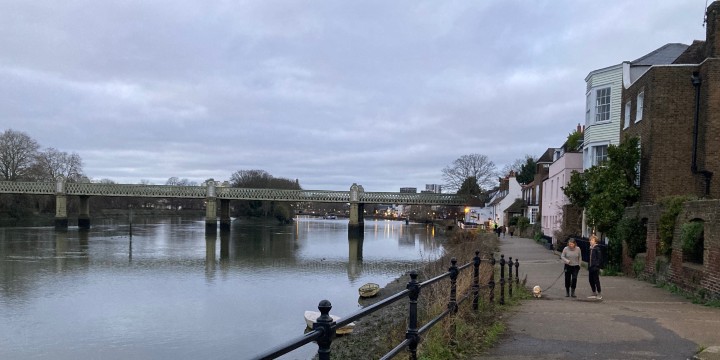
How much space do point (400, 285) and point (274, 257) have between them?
1721 cm

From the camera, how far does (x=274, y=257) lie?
41.3 m

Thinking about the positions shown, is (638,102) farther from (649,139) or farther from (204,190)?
(204,190)

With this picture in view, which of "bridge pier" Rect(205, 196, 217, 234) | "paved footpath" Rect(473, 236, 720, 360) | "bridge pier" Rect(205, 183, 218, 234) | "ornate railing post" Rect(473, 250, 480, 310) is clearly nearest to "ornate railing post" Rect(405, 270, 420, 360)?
"paved footpath" Rect(473, 236, 720, 360)

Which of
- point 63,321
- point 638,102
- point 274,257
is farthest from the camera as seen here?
point 274,257

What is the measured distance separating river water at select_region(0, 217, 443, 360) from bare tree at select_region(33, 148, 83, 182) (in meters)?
55.5

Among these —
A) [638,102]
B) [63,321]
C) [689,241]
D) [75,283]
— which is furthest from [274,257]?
[689,241]

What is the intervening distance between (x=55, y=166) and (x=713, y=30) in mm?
106639

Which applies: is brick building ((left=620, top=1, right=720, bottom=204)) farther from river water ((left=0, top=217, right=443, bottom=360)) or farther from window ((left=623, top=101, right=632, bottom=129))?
river water ((left=0, top=217, right=443, bottom=360))

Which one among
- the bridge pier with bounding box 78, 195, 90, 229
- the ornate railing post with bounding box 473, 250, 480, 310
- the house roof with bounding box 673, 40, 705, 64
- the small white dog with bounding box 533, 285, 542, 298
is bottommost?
the bridge pier with bounding box 78, 195, 90, 229

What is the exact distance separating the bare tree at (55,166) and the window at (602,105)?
87.1 m

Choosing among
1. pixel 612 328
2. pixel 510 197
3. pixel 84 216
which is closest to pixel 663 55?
pixel 612 328

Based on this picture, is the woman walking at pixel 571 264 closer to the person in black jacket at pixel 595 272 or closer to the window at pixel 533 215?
the person in black jacket at pixel 595 272

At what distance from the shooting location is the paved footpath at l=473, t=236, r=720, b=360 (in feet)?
24.9

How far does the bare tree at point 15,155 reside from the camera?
3504 inches
